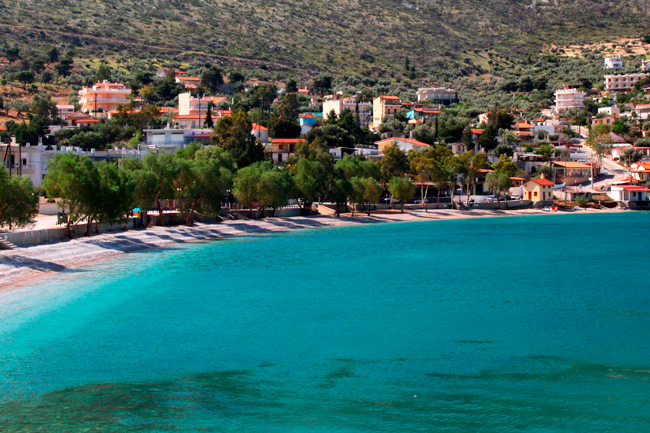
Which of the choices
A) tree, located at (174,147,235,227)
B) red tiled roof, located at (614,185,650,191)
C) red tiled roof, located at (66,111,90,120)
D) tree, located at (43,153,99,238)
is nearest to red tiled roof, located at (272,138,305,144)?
red tiled roof, located at (66,111,90,120)

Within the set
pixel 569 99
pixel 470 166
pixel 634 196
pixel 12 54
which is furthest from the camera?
pixel 569 99

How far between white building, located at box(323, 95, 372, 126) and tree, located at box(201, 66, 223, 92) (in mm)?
25636

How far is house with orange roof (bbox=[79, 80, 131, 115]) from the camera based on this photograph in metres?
116

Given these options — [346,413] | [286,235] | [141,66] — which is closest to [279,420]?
[346,413]

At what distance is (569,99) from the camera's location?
15138cm

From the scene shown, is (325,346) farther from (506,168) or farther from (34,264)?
(506,168)

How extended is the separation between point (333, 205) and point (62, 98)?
63.7 m

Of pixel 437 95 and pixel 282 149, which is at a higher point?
pixel 437 95

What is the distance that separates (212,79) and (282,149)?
52761 millimetres

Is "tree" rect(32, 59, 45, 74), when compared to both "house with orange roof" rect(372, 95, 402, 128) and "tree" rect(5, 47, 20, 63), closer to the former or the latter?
"tree" rect(5, 47, 20, 63)

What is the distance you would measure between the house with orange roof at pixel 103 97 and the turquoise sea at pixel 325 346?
243ft

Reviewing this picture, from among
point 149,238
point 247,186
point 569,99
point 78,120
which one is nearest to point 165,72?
point 78,120

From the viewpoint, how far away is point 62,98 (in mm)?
122250

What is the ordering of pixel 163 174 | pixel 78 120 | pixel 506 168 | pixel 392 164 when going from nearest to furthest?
pixel 163 174 → pixel 392 164 → pixel 506 168 → pixel 78 120
